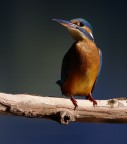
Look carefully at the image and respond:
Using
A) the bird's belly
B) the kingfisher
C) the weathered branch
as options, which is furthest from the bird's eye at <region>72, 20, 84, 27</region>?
the weathered branch

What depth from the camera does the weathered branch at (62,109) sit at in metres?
1.25

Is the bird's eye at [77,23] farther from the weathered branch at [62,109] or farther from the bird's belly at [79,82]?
the weathered branch at [62,109]

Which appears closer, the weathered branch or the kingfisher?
the weathered branch

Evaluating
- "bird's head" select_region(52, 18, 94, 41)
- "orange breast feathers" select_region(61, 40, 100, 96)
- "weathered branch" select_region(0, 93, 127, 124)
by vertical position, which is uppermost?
"bird's head" select_region(52, 18, 94, 41)

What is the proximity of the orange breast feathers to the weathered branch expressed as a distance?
6.6 inches

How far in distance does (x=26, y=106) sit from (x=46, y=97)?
90 millimetres

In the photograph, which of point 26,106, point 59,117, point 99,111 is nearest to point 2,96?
point 26,106

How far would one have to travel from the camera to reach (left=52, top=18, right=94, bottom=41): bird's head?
1553mm

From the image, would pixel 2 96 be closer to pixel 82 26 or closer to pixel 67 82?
pixel 67 82

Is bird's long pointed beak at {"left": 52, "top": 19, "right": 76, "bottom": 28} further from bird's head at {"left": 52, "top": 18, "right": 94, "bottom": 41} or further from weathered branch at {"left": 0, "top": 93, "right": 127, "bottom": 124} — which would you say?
weathered branch at {"left": 0, "top": 93, "right": 127, "bottom": 124}

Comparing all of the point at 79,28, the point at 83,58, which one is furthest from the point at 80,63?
the point at 79,28

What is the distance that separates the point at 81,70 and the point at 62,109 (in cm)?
29

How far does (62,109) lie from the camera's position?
4.27 ft

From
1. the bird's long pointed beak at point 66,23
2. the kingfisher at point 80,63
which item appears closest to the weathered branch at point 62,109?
the kingfisher at point 80,63
